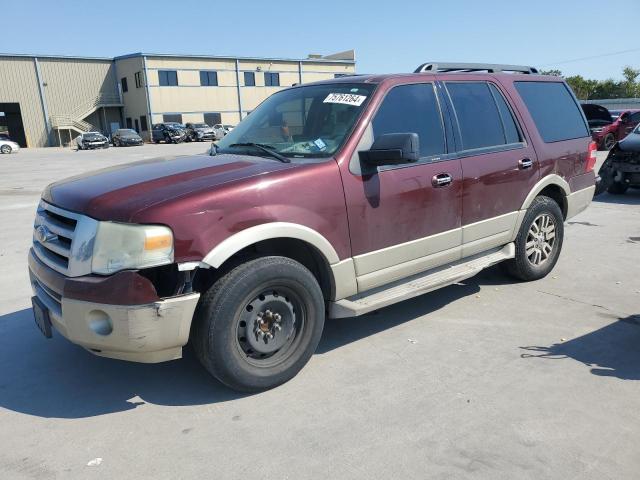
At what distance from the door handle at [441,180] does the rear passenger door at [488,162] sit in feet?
0.68

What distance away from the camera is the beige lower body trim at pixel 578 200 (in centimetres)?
555

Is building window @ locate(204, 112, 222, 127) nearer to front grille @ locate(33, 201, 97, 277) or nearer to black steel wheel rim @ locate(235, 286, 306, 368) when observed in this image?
front grille @ locate(33, 201, 97, 277)

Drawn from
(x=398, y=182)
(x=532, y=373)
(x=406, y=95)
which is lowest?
(x=532, y=373)

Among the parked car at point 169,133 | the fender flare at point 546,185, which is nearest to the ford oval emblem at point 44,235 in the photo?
the fender flare at point 546,185

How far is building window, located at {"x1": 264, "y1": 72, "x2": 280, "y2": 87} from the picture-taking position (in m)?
58.2

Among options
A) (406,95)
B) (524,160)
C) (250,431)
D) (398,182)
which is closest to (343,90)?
(406,95)

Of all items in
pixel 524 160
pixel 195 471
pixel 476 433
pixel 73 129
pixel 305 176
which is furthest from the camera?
pixel 73 129

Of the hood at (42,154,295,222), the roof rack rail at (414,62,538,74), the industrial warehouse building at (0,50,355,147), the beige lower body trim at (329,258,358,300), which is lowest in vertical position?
the beige lower body trim at (329,258,358,300)

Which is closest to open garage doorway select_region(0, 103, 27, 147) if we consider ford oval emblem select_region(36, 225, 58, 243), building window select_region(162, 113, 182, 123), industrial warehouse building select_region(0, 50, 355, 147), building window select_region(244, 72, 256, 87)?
industrial warehouse building select_region(0, 50, 355, 147)

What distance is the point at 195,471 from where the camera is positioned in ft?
8.61

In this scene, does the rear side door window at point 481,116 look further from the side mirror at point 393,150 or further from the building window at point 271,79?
the building window at point 271,79

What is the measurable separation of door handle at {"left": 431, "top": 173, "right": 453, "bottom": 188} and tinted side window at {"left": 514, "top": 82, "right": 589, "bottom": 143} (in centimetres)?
156

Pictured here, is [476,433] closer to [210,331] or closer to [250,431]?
[250,431]

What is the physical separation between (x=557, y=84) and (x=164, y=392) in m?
4.95
